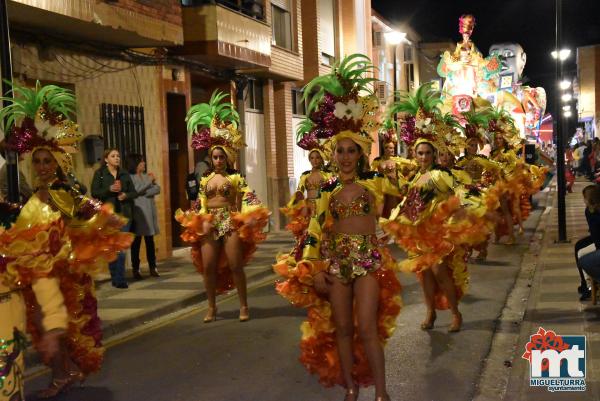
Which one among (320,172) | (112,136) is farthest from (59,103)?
(112,136)

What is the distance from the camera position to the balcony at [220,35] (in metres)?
15.8

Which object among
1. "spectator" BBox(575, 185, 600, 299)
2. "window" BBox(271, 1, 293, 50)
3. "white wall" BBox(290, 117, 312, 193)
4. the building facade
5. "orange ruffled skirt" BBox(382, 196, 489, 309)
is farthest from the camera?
"white wall" BBox(290, 117, 312, 193)

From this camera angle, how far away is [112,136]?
44.6 feet

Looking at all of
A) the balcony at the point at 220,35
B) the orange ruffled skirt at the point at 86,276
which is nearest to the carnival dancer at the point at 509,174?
the balcony at the point at 220,35

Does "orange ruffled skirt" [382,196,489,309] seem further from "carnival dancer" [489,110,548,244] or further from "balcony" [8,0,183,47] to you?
"carnival dancer" [489,110,548,244]

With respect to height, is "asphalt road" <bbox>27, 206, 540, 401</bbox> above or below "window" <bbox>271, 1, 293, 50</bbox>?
below

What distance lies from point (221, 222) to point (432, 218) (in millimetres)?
2810

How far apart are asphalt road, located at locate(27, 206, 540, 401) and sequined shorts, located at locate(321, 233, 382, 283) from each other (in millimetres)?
1209

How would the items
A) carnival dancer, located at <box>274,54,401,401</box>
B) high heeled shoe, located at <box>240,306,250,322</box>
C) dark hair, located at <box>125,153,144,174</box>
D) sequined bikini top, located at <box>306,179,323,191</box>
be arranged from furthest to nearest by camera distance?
dark hair, located at <box>125,153,144,174</box>
sequined bikini top, located at <box>306,179,323,191</box>
high heeled shoe, located at <box>240,306,250,322</box>
carnival dancer, located at <box>274,54,401,401</box>

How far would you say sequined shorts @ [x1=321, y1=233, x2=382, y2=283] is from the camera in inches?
201

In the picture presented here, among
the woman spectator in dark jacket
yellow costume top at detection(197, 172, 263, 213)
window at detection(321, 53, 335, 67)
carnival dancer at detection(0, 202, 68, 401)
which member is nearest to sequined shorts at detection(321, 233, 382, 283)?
carnival dancer at detection(0, 202, 68, 401)

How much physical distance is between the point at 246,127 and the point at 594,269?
43.8 feet

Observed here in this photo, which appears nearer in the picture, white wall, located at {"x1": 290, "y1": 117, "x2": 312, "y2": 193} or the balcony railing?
the balcony railing
